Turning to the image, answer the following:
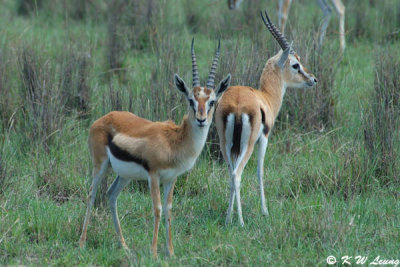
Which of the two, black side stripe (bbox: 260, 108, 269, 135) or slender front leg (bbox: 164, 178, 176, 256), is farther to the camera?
black side stripe (bbox: 260, 108, 269, 135)

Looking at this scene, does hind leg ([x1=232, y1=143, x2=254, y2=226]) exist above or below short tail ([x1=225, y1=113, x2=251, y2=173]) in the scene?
below

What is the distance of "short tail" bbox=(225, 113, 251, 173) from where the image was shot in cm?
482

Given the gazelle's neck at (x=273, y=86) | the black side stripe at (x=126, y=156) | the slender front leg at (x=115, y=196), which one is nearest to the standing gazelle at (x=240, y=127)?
the gazelle's neck at (x=273, y=86)

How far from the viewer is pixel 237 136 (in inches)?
192

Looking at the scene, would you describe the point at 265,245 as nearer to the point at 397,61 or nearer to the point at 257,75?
the point at 257,75

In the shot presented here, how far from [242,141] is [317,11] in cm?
641

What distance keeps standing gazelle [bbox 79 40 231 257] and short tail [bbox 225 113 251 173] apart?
2.09 feet

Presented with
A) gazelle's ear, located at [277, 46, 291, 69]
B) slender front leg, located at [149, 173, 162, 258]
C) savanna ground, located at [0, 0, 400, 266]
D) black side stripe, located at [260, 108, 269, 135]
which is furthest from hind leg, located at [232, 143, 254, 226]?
gazelle's ear, located at [277, 46, 291, 69]

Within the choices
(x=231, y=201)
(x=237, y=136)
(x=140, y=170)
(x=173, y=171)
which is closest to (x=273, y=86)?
(x=237, y=136)

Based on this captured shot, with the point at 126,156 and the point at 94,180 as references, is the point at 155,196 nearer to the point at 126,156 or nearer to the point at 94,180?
the point at 126,156

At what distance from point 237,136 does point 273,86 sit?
955 mm

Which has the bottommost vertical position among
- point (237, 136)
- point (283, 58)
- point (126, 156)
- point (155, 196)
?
point (155, 196)

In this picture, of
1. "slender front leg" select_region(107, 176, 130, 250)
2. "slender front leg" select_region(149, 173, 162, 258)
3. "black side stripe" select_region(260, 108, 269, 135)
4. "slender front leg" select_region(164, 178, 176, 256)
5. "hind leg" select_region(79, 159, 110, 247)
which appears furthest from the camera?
"black side stripe" select_region(260, 108, 269, 135)

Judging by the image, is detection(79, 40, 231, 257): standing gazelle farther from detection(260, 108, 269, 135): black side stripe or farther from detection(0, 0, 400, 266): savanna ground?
detection(260, 108, 269, 135): black side stripe
